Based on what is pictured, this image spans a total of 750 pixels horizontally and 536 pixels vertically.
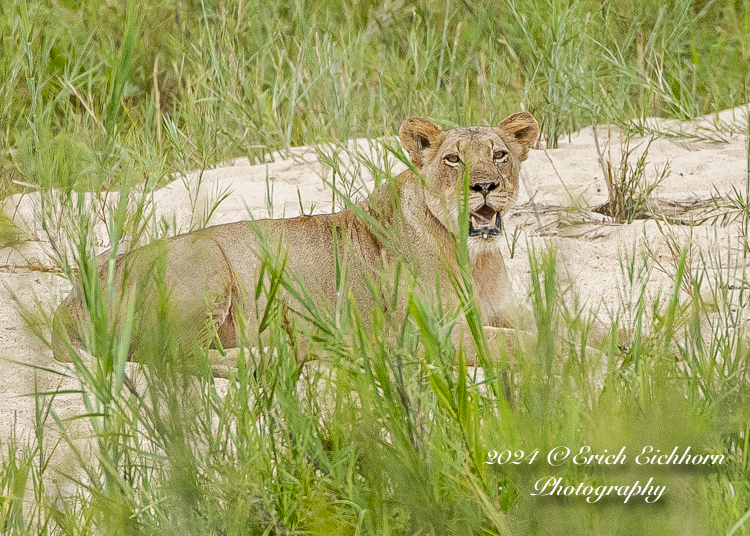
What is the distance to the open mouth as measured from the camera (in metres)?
3.51

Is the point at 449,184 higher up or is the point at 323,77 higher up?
the point at 323,77

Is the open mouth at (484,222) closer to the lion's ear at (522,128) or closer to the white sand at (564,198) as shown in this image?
the white sand at (564,198)

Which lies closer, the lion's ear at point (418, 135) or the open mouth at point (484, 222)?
the open mouth at point (484, 222)

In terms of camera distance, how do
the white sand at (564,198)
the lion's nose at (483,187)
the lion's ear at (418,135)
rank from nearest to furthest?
the lion's nose at (483,187) → the white sand at (564,198) → the lion's ear at (418,135)

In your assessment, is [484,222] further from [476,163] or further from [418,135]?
[418,135]

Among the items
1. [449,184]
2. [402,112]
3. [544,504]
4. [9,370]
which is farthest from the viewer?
→ [402,112]

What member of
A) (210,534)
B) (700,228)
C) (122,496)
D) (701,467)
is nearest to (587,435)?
(701,467)

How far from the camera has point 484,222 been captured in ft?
11.7

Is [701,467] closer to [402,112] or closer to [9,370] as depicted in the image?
[9,370]

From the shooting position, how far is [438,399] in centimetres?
180

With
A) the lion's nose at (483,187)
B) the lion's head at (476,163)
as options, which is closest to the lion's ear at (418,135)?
the lion's head at (476,163)

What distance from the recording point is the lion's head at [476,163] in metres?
3.48

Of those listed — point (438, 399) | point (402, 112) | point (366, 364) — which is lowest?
point (438, 399)

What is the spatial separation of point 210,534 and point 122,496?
0.20 metres
